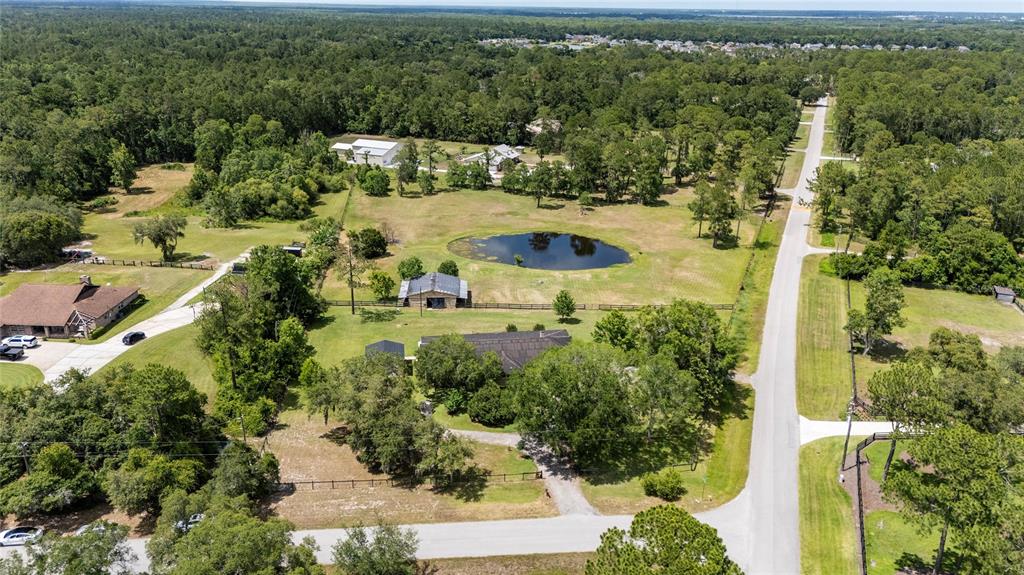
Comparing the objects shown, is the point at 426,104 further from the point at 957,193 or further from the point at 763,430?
the point at 763,430

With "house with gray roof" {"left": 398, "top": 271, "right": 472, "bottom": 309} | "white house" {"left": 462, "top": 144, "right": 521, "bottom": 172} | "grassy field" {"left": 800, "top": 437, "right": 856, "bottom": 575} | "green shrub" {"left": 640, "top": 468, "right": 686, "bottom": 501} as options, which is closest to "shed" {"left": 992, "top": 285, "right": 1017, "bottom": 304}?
"grassy field" {"left": 800, "top": 437, "right": 856, "bottom": 575}

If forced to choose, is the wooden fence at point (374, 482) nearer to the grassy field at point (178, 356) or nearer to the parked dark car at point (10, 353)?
the grassy field at point (178, 356)

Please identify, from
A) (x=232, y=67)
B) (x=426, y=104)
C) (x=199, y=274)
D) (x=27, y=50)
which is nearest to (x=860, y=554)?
(x=199, y=274)

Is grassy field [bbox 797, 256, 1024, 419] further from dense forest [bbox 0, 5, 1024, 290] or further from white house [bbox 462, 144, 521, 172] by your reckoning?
white house [bbox 462, 144, 521, 172]

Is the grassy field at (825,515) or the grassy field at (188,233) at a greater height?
the grassy field at (188,233)

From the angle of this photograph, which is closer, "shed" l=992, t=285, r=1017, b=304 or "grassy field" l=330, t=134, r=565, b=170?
"shed" l=992, t=285, r=1017, b=304

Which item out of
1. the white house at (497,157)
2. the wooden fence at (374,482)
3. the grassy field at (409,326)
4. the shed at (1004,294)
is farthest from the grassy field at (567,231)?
the wooden fence at (374,482)

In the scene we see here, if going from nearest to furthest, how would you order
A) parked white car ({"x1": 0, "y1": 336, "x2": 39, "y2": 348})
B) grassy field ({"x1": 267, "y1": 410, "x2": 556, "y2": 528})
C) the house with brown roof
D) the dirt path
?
1. grassy field ({"x1": 267, "y1": 410, "x2": 556, "y2": 528})
2. the dirt path
3. parked white car ({"x1": 0, "y1": 336, "x2": 39, "y2": 348})
4. the house with brown roof
